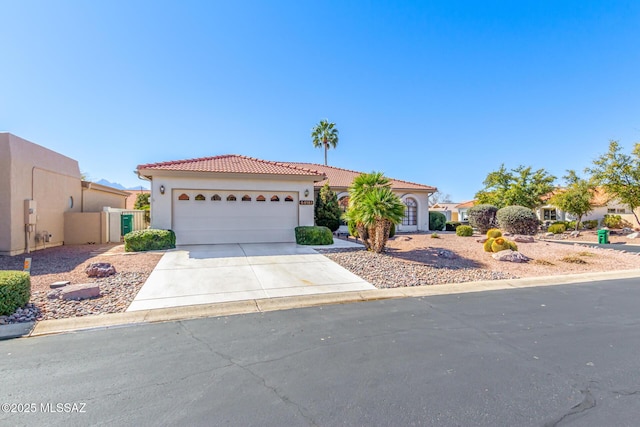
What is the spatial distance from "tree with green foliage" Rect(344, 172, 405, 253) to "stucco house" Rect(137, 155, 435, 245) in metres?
3.05

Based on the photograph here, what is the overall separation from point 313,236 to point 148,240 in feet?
21.4

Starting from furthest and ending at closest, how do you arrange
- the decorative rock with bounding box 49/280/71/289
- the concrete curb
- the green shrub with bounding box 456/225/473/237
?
the green shrub with bounding box 456/225/473/237 < the decorative rock with bounding box 49/280/71/289 < the concrete curb

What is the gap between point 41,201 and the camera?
1282 cm

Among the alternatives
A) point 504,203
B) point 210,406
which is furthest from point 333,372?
point 504,203

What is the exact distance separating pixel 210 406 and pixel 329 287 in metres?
4.66

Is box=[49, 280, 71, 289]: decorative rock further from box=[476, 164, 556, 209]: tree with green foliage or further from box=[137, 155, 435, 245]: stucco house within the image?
box=[476, 164, 556, 209]: tree with green foliage

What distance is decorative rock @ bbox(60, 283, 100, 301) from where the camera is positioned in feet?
19.9

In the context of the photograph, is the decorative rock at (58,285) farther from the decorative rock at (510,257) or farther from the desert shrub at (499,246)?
the desert shrub at (499,246)

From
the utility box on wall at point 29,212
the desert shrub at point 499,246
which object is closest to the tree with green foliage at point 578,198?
the desert shrub at point 499,246

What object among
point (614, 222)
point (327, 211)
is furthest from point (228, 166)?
point (614, 222)

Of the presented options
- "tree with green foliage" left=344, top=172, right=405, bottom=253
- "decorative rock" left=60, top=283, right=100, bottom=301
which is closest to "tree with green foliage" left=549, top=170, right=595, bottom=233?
"tree with green foliage" left=344, top=172, right=405, bottom=253

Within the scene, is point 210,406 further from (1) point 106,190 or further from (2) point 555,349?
(1) point 106,190

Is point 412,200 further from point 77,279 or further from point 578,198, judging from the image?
point 77,279

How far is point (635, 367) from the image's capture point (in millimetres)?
3746
